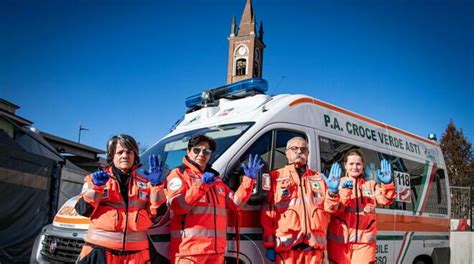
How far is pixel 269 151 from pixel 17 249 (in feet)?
20.6

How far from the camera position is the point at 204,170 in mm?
3758

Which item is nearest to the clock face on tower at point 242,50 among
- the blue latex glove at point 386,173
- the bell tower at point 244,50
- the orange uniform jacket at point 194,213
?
the bell tower at point 244,50

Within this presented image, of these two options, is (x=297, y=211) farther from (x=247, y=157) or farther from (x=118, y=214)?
(x=118, y=214)

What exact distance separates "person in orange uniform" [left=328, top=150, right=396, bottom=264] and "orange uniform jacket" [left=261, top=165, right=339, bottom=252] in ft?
1.33

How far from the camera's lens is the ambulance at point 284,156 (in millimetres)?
4219

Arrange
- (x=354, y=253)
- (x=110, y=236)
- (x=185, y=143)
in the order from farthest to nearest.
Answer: (x=185, y=143), (x=354, y=253), (x=110, y=236)

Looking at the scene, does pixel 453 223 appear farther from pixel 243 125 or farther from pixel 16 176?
pixel 16 176

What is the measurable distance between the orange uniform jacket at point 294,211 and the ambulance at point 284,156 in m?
0.15

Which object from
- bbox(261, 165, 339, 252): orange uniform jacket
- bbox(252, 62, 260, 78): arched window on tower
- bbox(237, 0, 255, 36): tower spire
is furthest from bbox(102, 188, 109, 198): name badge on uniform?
bbox(237, 0, 255, 36): tower spire

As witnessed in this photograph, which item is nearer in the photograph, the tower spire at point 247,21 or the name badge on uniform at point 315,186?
the name badge on uniform at point 315,186

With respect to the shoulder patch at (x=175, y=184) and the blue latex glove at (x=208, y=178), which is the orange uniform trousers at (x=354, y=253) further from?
the shoulder patch at (x=175, y=184)

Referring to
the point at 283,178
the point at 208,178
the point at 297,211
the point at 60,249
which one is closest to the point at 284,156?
the point at 283,178

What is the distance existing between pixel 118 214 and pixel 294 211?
1.63 meters

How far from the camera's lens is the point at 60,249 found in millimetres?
4109
